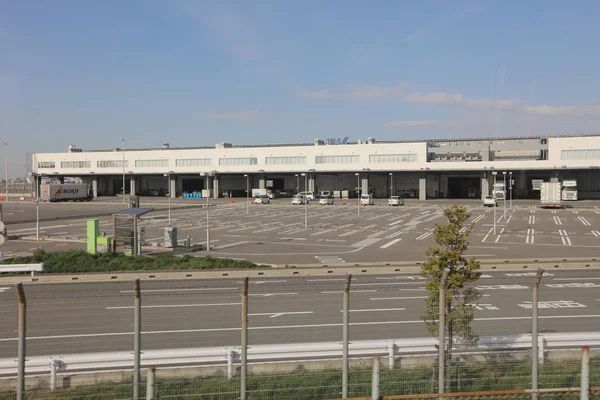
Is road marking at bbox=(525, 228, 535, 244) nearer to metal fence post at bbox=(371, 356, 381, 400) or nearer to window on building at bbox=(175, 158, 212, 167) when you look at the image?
metal fence post at bbox=(371, 356, 381, 400)

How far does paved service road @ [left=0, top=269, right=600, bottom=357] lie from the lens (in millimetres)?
14008

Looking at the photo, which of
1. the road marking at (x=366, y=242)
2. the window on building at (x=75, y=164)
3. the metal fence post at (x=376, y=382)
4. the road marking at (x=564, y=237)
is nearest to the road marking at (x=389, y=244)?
the road marking at (x=366, y=242)

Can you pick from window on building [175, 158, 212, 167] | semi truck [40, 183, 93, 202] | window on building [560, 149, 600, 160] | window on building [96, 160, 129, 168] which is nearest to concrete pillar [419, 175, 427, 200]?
window on building [560, 149, 600, 160]

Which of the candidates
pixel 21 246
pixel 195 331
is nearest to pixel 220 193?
pixel 21 246

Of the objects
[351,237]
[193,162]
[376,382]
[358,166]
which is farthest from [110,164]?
[376,382]

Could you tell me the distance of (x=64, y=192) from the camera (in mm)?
98750

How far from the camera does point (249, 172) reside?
11181 centimetres

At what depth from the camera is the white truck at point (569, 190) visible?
90.1 m

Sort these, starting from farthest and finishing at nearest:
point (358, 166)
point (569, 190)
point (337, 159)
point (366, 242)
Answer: point (337, 159) < point (358, 166) < point (569, 190) < point (366, 242)

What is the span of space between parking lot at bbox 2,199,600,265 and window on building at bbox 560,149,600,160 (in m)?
33.2

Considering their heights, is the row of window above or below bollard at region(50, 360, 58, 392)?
above

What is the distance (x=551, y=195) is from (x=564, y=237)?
3404cm

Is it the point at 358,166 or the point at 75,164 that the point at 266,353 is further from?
the point at 75,164

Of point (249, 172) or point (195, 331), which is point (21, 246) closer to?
point (195, 331)
